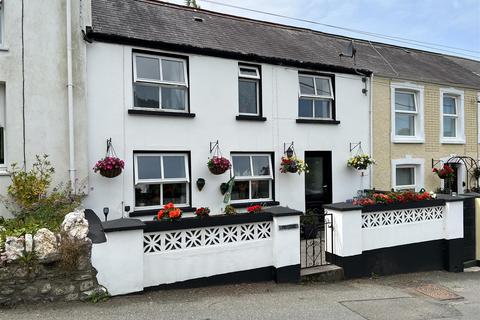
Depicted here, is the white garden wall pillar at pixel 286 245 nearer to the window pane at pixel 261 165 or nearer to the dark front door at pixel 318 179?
the window pane at pixel 261 165

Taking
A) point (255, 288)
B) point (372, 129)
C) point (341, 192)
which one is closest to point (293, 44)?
point (372, 129)

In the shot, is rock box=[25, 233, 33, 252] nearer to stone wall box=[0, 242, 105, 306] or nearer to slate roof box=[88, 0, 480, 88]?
stone wall box=[0, 242, 105, 306]

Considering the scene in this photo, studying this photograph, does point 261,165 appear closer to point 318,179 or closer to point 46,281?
point 318,179

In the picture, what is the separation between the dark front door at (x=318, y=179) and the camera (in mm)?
11172

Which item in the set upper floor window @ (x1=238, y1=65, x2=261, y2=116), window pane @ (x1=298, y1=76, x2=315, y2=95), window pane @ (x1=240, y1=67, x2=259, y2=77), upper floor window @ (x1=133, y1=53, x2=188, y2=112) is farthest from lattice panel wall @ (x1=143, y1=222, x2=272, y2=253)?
window pane @ (x1=298, y1=76, x2=315, y2=95)

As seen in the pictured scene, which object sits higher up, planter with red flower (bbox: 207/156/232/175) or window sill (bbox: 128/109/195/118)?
window sill (bbox: 128/109/195/118)

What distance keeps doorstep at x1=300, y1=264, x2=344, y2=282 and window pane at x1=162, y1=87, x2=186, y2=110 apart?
485 cm

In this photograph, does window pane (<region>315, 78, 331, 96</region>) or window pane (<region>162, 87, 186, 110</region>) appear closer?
window pane (<region>162, 87, 186, 110</region>)

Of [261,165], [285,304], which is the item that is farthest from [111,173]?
[285,304]

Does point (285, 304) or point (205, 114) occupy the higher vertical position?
point (205, 114)

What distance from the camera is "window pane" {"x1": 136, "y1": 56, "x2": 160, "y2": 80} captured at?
8.89m

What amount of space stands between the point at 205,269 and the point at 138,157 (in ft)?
12.4

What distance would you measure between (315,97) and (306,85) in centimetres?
43

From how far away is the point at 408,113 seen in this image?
12906 mm
